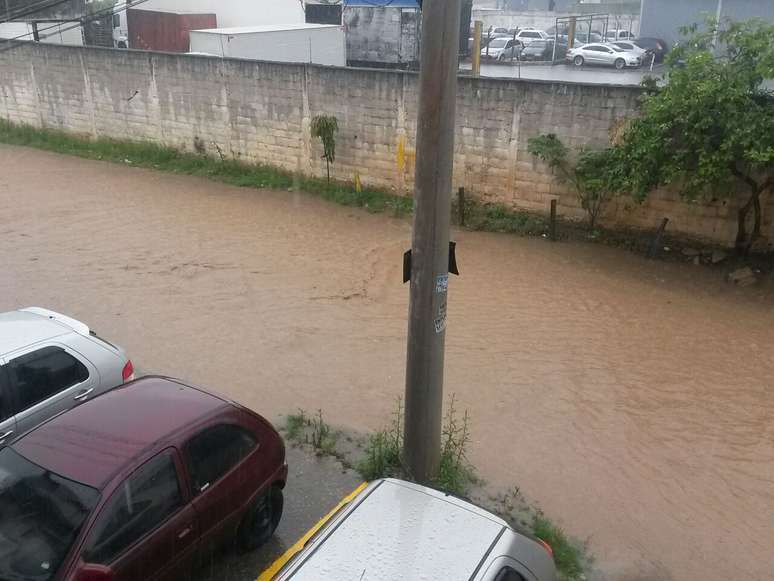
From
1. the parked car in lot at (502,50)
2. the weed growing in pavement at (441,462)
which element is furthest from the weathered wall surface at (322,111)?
the parked car in lot at (502,50)

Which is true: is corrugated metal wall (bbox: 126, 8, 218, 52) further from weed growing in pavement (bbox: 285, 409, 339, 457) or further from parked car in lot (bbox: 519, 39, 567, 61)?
weed growing in pavement (bbox: 285, 409, 339, 457)

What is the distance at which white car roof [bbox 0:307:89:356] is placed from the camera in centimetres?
562

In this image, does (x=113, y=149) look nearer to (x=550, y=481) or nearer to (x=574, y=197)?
A: (x=574, y=197)

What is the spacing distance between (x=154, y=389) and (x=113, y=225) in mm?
9247

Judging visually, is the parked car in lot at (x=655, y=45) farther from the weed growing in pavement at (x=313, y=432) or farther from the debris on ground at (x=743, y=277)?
the weed growing in pavement at (x=313, y=432)

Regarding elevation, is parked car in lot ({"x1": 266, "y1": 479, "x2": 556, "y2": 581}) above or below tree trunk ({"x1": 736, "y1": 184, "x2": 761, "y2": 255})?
above

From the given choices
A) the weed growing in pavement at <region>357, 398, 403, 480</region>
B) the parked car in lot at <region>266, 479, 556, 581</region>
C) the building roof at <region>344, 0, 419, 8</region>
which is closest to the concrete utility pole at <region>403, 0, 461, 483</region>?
the weed growing in pavement at <region>357, 398, 403, 480</region>

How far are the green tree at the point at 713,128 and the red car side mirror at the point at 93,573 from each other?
889 cm

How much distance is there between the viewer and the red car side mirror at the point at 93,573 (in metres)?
3.76

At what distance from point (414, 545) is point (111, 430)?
206cm

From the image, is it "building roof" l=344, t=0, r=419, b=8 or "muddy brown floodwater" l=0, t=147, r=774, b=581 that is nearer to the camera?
"muddy brown floodwater" l=0, t=147, r=774, b=581

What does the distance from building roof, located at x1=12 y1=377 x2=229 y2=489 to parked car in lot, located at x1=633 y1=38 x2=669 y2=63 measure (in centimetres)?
3005

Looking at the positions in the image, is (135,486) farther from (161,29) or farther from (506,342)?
(161,29)

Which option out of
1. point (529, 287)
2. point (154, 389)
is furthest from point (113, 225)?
point (154, 389)
